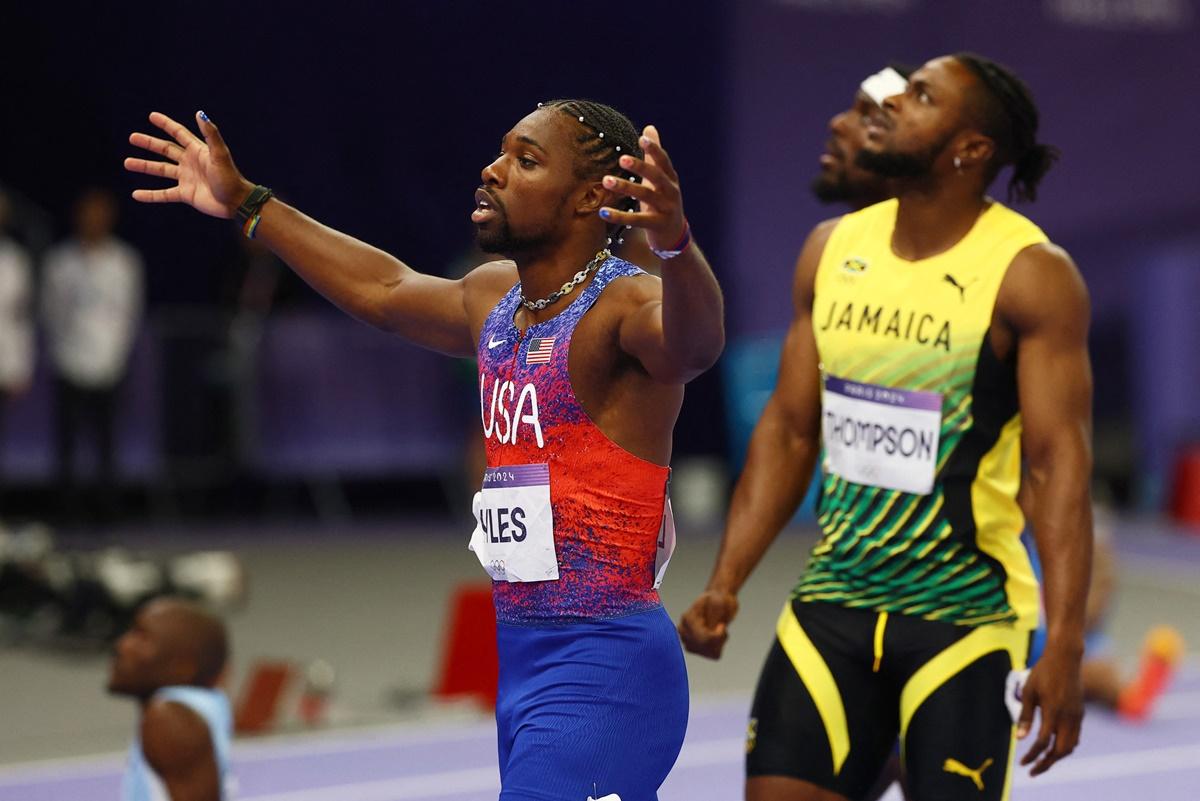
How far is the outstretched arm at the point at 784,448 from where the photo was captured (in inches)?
146

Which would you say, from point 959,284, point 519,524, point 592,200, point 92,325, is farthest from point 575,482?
point 92,325

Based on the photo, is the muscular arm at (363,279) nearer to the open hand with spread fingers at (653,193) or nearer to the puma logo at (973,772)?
the open hand with spread fingers at (653,193)

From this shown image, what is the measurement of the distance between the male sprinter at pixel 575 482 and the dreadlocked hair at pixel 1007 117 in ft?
2.75

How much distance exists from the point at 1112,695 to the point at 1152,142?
9.47 meters

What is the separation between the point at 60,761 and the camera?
650 centimetres

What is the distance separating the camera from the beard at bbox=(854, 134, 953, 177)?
3.59 metres

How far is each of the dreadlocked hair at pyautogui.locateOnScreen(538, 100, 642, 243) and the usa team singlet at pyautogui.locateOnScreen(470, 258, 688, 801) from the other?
18 cm

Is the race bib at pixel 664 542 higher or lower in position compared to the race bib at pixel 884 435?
lower

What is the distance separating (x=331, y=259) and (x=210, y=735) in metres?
1.30

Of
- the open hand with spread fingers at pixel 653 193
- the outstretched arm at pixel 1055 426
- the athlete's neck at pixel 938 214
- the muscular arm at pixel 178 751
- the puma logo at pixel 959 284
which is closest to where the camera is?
the open hand with spread fingers at pixel 653 193

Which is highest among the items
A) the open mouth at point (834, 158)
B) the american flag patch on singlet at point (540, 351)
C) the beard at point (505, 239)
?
the open mouth at point (834, 158)

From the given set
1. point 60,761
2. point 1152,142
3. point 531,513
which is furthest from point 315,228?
point 1152,142

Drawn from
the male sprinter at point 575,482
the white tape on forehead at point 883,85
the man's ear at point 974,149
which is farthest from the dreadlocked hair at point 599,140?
the white tape on forehead at point 883,85

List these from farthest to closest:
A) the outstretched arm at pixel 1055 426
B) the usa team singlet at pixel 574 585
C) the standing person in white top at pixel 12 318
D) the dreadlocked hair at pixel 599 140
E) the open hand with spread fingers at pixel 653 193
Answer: the standing person in white top at pixel 12 318 < the outstretched arm at pixel 1055 426 < the dreadlocked hair at pixel 599 140 < the usa team singlet at pixel 574 585 < the open hand with spread fingers at pixel 653 193
